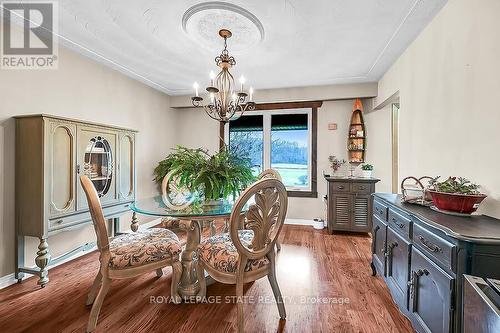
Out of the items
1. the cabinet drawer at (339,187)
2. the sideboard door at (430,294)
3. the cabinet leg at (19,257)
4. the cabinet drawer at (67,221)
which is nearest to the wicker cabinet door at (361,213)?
the cabinet drawer at (339,187)

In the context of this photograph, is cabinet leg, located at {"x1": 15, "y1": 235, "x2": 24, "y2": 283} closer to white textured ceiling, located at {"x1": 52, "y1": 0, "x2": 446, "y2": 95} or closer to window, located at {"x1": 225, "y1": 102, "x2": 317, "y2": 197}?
white textured ceiling, located at {"x1": 52, "y1": 0, "x2": 446, "y2": 95}

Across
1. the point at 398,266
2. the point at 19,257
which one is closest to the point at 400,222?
the point at 398,266

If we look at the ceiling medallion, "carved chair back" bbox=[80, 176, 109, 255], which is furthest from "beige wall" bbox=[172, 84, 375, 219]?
"carved chair back" bbox=[80, 176, 109, 255]

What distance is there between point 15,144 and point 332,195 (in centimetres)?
389

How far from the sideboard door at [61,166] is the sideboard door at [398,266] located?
9.51 ft

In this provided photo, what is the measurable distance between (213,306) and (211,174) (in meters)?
1.07

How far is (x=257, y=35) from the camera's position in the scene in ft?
7.95

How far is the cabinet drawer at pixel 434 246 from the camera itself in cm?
115

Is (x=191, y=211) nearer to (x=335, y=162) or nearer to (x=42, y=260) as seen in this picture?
(x=42, y=260)

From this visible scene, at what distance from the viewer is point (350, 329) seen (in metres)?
1.63

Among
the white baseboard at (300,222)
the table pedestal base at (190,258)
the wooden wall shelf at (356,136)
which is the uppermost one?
the wooden wall shelf at (356,136)

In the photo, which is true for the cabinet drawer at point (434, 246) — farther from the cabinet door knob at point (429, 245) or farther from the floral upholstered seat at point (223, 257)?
the floral upholstered seat at point (223, 257)

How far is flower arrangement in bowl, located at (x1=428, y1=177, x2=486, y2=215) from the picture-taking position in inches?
55.8

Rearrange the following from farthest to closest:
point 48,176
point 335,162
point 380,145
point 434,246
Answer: point 335,162
point 380,145
point 48,176
point 434,246
